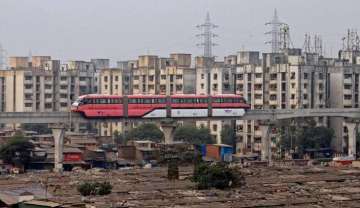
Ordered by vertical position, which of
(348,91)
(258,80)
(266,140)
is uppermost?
(258,80)

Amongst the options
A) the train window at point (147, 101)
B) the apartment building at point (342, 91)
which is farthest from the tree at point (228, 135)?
the train window at point (147, 101)

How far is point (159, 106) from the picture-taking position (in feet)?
138

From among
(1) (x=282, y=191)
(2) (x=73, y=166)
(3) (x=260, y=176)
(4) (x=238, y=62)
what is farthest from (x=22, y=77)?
(1) (x=282, y=191)

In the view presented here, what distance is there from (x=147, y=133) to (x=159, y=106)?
41.8 ft

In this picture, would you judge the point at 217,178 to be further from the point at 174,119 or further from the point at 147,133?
the point at 147,133

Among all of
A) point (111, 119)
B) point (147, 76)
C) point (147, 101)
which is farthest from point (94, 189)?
point (147, 76)

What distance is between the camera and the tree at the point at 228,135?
5450 centimetres

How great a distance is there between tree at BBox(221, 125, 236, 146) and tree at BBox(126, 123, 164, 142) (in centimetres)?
414

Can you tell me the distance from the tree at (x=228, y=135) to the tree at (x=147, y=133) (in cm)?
414

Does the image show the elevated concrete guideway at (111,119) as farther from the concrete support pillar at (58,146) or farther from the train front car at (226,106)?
Answer: the concrete support pillar at (58,146)

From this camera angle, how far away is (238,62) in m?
59.9

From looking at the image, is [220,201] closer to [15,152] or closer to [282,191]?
[282,191]

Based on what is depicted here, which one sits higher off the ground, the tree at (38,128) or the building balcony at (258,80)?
the building balcony at (258,80)

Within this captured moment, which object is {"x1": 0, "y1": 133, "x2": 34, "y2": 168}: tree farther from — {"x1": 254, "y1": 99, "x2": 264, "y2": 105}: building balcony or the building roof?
{"x1": 254, "y1": 99, "x2": 264, "y2": 105}: building balcony
